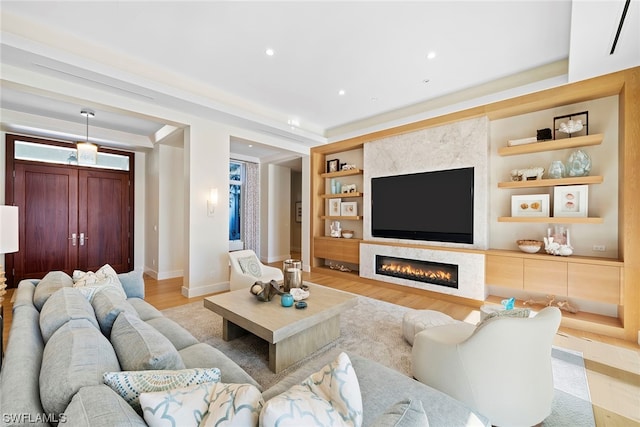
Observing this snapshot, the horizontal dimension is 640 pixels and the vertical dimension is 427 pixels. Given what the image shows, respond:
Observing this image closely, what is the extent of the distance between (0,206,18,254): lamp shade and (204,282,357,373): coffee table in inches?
59.9

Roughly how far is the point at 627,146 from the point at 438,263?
100 inches

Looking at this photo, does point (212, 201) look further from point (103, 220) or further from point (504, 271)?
point (504, 271)

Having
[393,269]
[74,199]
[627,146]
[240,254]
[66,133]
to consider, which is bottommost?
[393,269]

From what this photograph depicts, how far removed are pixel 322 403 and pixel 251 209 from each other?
7.15m

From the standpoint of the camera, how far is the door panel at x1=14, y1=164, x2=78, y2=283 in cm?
476

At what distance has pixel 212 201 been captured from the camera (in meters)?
4.62

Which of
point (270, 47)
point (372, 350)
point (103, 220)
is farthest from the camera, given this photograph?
point (103, 220)

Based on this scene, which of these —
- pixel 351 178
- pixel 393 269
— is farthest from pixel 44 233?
pixel 393 269

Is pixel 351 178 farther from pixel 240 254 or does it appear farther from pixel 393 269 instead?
pixel 240 254

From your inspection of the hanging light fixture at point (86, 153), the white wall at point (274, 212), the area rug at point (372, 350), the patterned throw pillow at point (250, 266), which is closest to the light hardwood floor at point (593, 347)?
the area rug at point (372, 350)

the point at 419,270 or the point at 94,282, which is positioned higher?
the point at 94,282

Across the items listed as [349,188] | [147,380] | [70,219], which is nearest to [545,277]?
[349,188]

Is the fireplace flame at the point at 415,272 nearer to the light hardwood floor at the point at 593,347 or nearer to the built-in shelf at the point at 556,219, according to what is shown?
the light hardwood floor at the point at 593,347

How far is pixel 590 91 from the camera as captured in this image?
3.22 meters
